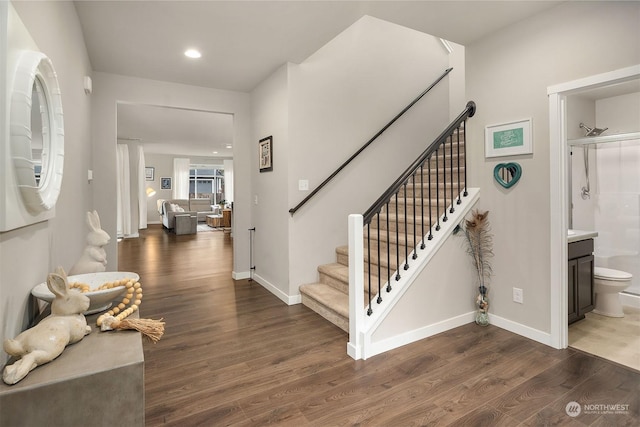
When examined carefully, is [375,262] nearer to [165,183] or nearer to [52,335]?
[52,335]

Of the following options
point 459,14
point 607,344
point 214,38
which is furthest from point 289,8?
point 607,344

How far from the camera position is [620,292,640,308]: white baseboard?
334 centimetres

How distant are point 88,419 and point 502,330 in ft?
9.46

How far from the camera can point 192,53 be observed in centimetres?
321

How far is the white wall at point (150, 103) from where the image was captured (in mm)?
3688

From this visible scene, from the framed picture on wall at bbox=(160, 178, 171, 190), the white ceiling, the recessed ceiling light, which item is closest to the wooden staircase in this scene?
the white ceiling

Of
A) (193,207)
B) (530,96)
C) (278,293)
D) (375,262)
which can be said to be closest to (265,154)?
(278,293)

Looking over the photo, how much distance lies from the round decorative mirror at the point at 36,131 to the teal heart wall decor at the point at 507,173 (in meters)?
2.95

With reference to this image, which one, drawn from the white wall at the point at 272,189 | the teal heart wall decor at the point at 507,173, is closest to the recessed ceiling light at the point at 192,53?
the white wall at the point at 272,189

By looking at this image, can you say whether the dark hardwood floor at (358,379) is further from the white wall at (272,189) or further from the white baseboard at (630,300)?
the white baseboard at (630,300)

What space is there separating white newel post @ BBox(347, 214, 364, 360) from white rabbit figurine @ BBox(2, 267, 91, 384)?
1.59 metres

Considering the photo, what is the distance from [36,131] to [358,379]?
→ 6.74ft

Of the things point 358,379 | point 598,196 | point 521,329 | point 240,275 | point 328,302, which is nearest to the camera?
Answer: point 358,379

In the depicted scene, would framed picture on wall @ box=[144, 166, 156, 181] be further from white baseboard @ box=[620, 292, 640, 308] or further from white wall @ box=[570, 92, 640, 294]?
white baseboard @ box=[620, 292, 640, 308]
